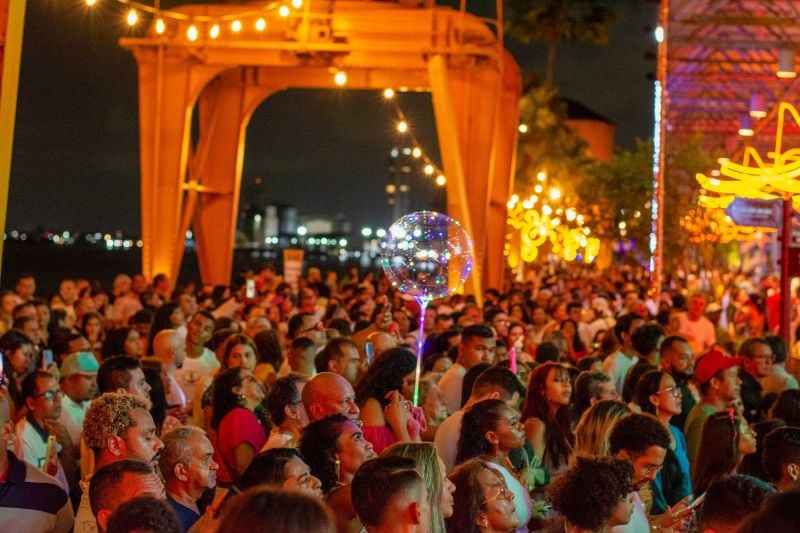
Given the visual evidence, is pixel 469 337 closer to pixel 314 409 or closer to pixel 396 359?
pixel 396 359

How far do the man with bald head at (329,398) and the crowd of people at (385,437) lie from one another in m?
0.01

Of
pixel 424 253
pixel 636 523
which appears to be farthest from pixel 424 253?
pixel 636 523

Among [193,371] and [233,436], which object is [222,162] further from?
[233,436]

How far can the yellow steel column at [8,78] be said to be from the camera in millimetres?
7773

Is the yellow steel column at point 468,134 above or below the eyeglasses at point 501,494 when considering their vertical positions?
above

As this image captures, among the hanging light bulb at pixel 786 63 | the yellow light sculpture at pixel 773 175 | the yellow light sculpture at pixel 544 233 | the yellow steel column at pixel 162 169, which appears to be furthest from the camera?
the yellow light sculpture at pixel 544 233

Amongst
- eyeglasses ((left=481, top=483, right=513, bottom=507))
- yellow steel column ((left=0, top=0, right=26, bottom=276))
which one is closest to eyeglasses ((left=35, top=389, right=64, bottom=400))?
yellow steel column ((left=0, top=0, right=26, bottom=276))

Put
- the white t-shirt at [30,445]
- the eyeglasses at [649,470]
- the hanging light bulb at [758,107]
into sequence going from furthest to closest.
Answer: the hanging light bulb at [758,107], the white t-shirt at [30,445], the eyeglasses at [649,470]

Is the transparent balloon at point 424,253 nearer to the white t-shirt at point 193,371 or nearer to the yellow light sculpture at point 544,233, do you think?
the white t-shirt at point 193,371

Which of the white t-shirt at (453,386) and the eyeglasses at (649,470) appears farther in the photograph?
the white t-shirt at (453,386)

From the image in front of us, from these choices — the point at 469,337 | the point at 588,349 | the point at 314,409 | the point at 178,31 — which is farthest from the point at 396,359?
the point at 178,31

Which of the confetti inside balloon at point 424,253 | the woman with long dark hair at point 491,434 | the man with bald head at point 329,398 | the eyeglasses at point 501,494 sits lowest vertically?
the eyeglasses at point 501,494

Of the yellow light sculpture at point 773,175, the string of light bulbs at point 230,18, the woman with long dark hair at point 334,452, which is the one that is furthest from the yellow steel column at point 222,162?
the woman with long dark hair at point 334,452

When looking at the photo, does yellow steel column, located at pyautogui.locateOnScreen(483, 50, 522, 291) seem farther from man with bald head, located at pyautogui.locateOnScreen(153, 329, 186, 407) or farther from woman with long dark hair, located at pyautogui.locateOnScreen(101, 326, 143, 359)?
man with bald head, located at pyautogui.locateOnScreen(153, 329, 186, 407)
